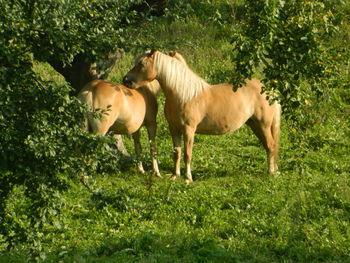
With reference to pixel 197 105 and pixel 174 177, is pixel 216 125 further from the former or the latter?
pixel 174 177

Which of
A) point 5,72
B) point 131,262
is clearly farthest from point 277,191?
point 5,72

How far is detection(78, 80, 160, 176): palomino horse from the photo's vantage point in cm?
901

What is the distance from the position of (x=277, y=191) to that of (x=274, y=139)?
1.85 metres

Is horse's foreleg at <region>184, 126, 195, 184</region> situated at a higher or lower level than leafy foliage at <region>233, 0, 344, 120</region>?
lower

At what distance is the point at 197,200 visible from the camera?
26.7ft

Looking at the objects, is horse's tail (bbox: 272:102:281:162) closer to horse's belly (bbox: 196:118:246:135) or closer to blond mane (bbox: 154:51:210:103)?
horse's belly (bbox: 196:118:246:135)

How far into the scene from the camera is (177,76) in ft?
31.7

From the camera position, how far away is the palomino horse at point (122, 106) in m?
9.01

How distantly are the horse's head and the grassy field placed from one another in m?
0.99

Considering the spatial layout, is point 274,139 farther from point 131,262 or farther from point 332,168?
point 131,262

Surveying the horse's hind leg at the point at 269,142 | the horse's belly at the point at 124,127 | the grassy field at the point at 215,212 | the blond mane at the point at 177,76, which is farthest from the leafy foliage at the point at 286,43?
the horse's belly at the point at 124,127

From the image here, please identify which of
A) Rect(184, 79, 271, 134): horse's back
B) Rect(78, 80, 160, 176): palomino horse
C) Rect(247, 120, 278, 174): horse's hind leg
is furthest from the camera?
Rect(247, 120, 278, 174): horse's hind leg

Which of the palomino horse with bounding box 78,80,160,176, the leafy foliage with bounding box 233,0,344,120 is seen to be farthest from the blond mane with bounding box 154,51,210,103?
the leafy foliage with bounding box 233,0,344,120

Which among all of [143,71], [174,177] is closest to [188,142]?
[174,177]
